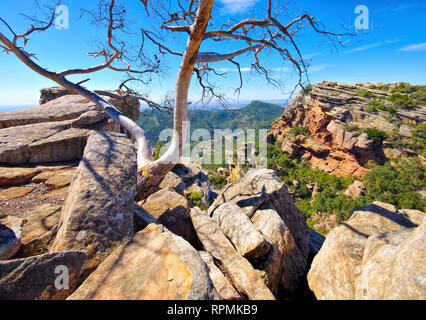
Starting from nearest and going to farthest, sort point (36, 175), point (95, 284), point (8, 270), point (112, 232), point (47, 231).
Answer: point (8, 270), point (95, 284), point (112, 232), point (47, 231), point (36, 175)

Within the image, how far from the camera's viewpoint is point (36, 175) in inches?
163

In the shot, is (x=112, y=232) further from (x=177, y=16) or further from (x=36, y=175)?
(x=177, y=16)

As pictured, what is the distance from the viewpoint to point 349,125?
40.7 m

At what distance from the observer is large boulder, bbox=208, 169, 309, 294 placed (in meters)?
3.67

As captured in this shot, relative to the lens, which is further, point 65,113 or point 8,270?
point 65,113

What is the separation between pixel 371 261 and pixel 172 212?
3.11 meters

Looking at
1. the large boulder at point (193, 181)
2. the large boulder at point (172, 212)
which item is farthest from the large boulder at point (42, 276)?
the large boulder at point (193, 181)

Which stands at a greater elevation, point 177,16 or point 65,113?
point 177,16

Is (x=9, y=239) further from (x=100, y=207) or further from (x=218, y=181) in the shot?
(x=218, y=181)

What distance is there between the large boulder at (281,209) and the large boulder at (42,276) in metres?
2.94

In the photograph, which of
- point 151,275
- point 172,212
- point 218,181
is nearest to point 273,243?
point 172,212

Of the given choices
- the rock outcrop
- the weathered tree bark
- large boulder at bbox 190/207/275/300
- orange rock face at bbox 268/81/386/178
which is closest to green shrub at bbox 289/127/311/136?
orange rock face at bbox 268/81/386/178
